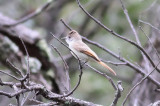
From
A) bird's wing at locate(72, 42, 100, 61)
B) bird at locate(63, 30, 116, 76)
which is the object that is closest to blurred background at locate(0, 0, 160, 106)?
bird at locate(63, 30, 116, 76)

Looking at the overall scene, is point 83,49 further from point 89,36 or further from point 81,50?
point 89,36

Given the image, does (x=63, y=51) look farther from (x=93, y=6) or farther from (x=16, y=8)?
(x=16, y=8)

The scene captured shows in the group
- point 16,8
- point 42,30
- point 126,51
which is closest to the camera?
point 126,51

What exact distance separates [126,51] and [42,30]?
6.42 feet

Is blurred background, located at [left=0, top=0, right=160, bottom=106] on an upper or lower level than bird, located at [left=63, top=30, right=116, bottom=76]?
upper

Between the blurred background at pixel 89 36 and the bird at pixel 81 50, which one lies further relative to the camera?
the blurred background at pixel 89 36

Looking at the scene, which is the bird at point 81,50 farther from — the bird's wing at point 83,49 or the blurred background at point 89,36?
the blurred background at point 89,36

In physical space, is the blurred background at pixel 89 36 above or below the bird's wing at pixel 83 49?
above

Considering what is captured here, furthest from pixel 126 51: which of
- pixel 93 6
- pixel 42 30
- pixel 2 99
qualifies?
pixel 2 99

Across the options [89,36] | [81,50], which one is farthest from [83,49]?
[89,36]

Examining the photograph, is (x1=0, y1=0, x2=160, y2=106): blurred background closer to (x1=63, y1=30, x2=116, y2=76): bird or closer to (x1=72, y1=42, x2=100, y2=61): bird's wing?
(x1=63, y1=30, x2=116, y2=76): bird

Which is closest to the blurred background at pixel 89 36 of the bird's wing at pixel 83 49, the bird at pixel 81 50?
the bird at pixel 81 50

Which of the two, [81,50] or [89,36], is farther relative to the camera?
[89,36]

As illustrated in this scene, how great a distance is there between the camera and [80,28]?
8180mm
